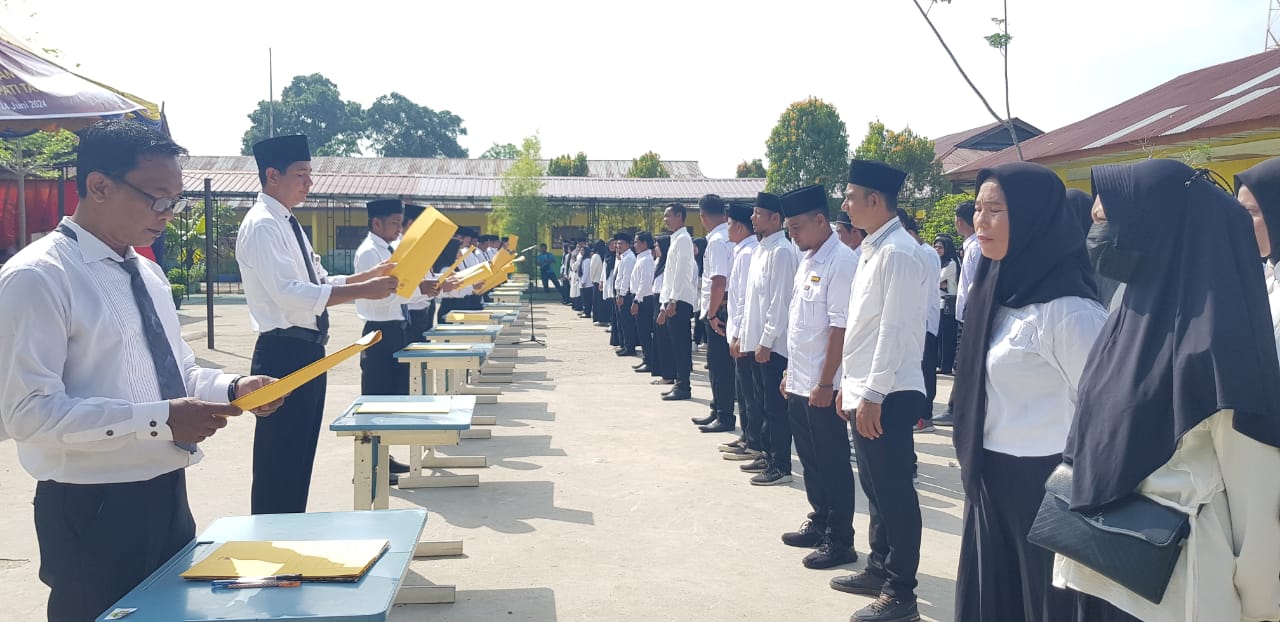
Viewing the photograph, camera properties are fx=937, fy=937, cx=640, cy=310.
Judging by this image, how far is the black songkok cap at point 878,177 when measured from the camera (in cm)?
421

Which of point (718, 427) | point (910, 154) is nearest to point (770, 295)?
point (718, 427)

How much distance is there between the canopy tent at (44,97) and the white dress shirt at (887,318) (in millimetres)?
7364

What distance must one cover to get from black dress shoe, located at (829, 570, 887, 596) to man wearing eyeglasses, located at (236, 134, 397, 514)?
249cm

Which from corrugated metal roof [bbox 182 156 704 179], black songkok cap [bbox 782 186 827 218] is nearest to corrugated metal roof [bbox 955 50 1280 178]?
black songkok cap [bbox 782 186 827 218]

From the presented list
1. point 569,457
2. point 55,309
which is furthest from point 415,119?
point 55,309

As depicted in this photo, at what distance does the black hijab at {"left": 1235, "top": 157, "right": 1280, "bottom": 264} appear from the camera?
98.7 inches

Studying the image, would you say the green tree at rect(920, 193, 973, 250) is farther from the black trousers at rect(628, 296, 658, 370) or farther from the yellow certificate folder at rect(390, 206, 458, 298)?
the yellow certificate folder at rect(390, 206, 458, 298)

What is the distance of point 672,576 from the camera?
4594 mm

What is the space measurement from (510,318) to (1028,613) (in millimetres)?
10839

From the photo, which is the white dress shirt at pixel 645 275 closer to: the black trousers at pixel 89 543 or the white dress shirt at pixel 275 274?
the white dress shirt at pixel 275 274

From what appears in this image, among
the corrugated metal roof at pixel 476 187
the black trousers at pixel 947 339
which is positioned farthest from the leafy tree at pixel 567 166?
the black trousers at pixel 947 339

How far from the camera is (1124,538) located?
2.12m

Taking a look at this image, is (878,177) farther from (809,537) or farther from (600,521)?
(600,521)

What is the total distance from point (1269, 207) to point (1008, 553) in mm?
1220
